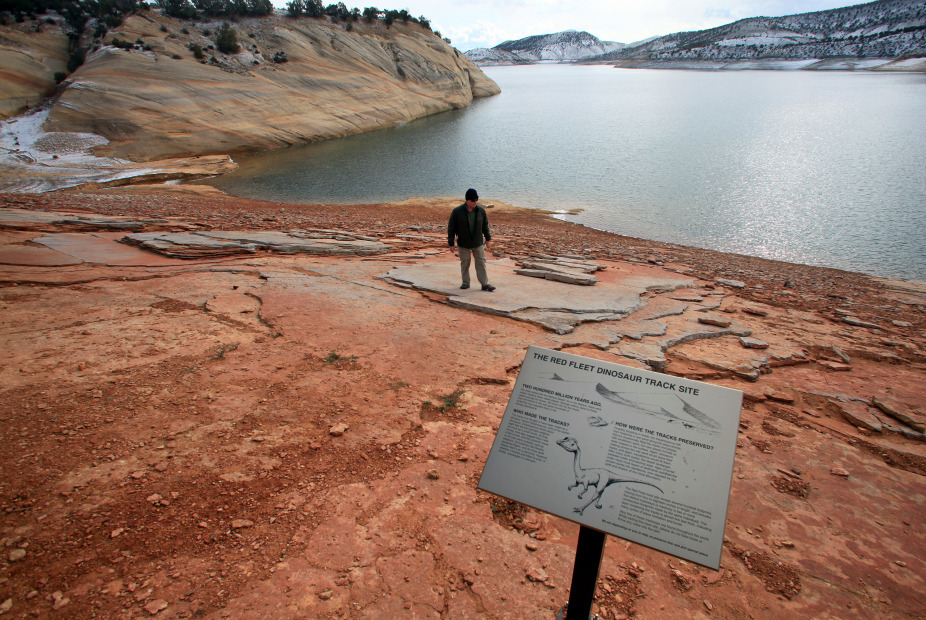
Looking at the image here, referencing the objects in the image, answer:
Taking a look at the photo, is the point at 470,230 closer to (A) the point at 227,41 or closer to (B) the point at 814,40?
(A) the point at 227,41

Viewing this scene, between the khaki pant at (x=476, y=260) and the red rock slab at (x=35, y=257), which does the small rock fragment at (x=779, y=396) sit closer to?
the khaki pant at (x=476, y=260)

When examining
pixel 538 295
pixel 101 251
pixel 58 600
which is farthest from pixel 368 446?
pixel 101 251

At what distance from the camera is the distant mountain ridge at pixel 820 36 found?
94250 millimetres

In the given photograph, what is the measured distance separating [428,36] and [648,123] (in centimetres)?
3592

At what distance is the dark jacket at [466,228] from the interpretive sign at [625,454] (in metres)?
4.73

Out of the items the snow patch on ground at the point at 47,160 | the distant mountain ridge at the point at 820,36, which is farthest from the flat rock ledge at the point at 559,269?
the distant mountain ridge at the point at 820,36

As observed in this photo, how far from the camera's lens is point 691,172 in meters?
26.1

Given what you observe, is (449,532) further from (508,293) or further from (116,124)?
(116,124)

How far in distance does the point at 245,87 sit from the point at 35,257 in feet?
123

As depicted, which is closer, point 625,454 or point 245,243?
point 625,454

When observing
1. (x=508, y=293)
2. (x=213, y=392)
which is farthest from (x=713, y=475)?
(x=508, y=293)

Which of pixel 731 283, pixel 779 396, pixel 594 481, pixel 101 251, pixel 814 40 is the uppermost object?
pixel 814 40

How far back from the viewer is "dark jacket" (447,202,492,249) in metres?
7.32

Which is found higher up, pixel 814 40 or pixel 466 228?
pixel 814 40
